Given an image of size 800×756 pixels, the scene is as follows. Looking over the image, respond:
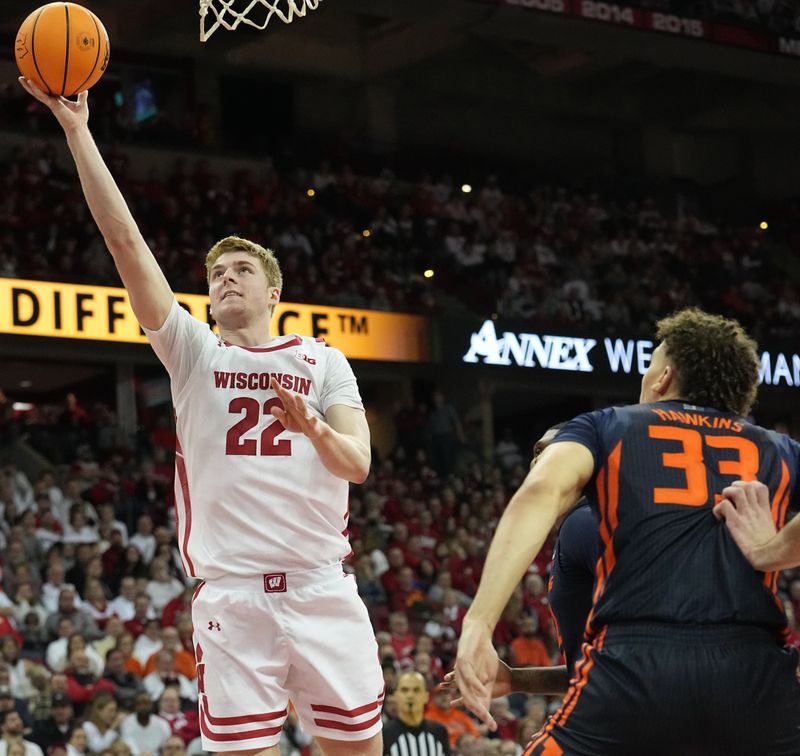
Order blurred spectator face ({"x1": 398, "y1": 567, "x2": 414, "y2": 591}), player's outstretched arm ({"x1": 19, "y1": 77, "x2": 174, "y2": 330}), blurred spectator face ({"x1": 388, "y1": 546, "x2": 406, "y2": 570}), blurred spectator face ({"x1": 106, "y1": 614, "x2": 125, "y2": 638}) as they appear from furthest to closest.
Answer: blurred spectator face ({"x1": 388, "y1": 546, "x2": 406, "y2": 570}), blurred spectator face ({"x1": 398, "y1": 567, "x2": 414, "y2": 591}), blurred spectator face ({"x1": 106, "y1": 614, "x2": 125, "y2": 638}), player's outstretched arm ({"x1": 19, "y1": 77, "x2": 174, "y2": 330})

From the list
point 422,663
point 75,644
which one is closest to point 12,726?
point 75,644

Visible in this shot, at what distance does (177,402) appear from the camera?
17.5 feet

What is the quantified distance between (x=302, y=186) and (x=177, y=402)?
65.5ft

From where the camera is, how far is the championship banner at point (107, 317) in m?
19.0

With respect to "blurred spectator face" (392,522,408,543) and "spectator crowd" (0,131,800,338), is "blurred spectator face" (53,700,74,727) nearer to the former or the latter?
"blurred spectator face" (392,522,408,543)

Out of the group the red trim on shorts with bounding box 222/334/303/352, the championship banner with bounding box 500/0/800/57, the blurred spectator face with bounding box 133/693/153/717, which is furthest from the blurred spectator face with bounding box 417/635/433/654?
the championship banner with bounding box 500/0/800/57

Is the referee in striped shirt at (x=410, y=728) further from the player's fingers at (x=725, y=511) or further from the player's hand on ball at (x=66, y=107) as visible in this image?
the player's fingers at (x=725, y=511)

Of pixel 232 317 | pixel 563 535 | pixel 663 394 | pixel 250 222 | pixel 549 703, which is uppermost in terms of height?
pixel 250 222

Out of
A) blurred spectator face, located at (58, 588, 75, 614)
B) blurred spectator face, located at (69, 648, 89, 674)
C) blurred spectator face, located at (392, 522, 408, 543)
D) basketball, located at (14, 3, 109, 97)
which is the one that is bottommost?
blurred spectator face, located at (69, 648, 89, 674)

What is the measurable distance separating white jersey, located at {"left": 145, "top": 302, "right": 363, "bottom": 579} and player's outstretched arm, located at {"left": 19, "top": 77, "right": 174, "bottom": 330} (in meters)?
0.23

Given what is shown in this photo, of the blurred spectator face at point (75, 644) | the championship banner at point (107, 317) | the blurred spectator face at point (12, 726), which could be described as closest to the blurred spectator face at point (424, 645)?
the blurred spectator face at point (75, 644)

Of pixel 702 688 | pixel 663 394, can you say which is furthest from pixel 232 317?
pixel 702 688

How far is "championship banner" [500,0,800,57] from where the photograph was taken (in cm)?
2362

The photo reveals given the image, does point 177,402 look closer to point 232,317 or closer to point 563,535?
point 232,317
